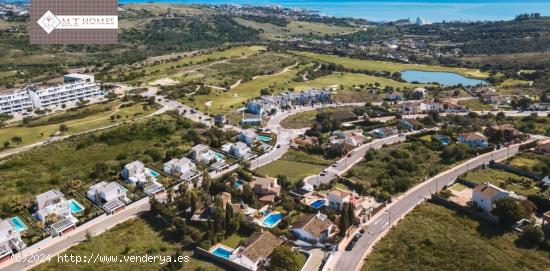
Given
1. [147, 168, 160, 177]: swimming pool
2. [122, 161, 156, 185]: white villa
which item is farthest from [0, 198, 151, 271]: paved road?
[147, 168, 160, 177]: swimming pool

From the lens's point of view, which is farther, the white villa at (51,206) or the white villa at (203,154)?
the white villa at (203,154)

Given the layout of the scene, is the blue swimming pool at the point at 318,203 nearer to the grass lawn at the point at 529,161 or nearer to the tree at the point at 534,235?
the tree at the point at 534,235

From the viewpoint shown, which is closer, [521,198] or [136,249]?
[136,249]

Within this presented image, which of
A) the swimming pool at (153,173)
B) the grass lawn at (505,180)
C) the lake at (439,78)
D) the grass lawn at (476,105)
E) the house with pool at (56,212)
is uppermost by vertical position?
the lake at (439,78)

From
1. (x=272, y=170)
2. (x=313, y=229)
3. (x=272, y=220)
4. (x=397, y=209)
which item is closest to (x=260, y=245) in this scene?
(x=313, y=229)

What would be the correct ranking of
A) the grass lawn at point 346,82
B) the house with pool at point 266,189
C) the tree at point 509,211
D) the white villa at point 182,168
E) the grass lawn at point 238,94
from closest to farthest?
1. the tree at point 509,211
2. the house with pool at point 266,189
3. the white villa at point 182,168
4. the grass lawn at point 238,94
5. the grass lawn at point 346,82

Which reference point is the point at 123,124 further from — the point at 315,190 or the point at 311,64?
the point at 311,64

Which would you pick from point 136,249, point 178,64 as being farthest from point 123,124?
point 178,64

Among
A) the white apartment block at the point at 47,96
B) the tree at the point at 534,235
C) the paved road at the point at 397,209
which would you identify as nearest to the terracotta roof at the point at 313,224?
the paved road at the point at 397,209
